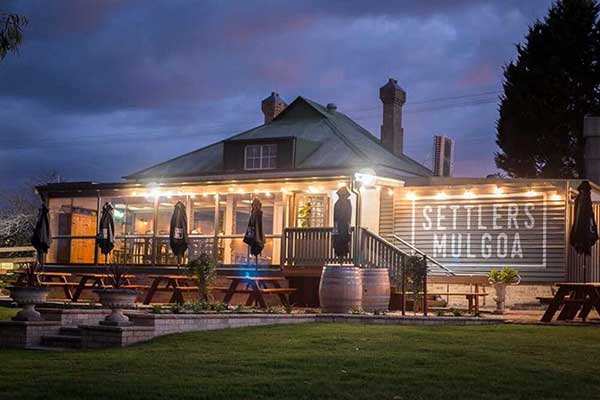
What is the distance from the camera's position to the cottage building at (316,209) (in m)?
22.2

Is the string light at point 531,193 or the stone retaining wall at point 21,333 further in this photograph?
the string light at point 531,193

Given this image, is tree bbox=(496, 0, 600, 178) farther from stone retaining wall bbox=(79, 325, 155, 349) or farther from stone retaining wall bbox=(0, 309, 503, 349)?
stone retaining wall bbox=(79, 325, 155, 349)

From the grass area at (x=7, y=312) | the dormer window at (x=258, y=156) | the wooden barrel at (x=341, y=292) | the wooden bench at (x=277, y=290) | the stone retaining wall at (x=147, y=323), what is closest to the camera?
the stone retaining wall at (x=147, y=323)

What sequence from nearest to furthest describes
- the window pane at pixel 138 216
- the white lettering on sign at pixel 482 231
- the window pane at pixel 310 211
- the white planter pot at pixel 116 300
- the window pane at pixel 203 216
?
1. the white planter pot at pixel 116 300
2. the white lettering on sign at pixel 482 231
3. the window pane at pixel 310 211
4. the window pane at pixel 203 216
5. the window pane at pixel 138 216

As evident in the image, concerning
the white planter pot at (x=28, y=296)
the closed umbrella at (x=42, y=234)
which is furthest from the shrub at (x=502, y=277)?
the closed umbrella at (x=42, y=234)

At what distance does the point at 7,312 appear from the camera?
59.6 feet

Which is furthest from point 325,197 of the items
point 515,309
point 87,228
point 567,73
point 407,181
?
point 567,73

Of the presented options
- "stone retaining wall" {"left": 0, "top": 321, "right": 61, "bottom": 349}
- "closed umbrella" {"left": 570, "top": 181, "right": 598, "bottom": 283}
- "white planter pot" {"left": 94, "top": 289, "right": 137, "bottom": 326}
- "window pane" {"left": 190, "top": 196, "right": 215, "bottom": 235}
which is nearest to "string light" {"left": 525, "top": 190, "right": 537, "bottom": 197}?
Answer: "closed umbrella" {"left": 570, "top": 181, "right": 598, "bottom": 283}

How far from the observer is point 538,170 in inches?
1473

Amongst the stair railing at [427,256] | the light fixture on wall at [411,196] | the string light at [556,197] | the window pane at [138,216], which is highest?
the light fixture on wall at [411,196]

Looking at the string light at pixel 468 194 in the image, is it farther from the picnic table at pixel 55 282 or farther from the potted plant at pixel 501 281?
the picnic table at pixel 55 282

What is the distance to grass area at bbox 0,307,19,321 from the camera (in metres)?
16.8

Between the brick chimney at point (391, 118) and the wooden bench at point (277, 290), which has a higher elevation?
the brick chimney at point (391, 118)

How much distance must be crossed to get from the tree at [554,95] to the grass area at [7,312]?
2347 cm
